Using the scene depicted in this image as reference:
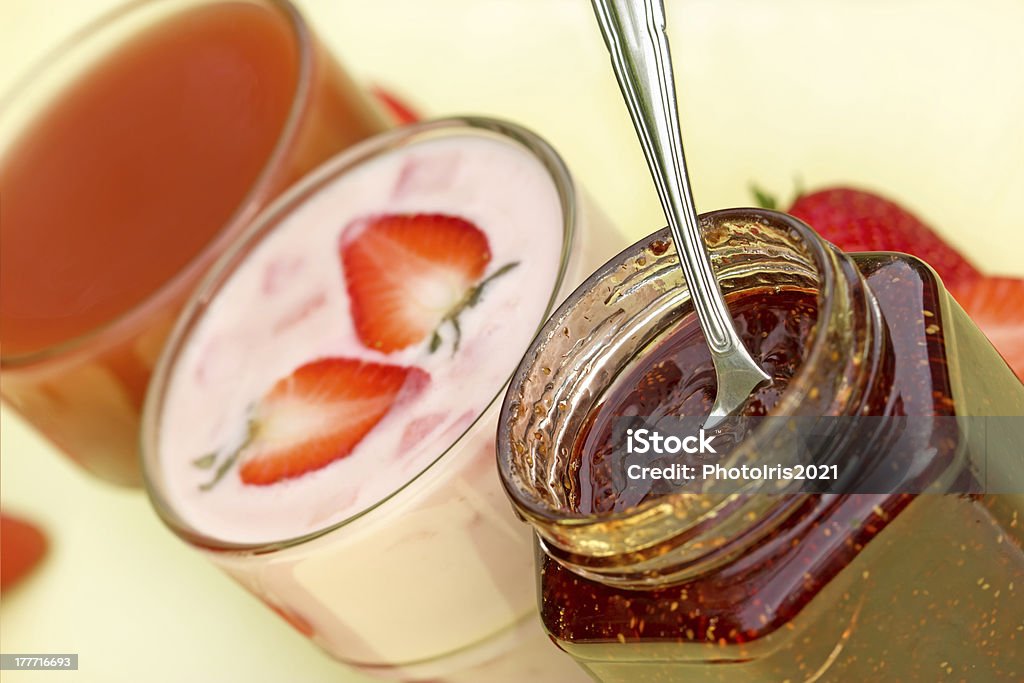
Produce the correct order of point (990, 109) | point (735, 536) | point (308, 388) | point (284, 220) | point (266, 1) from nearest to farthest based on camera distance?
point (735, 536)
point (308, 388)
point (284, 220)
point (990, 109)
point (266, 1)

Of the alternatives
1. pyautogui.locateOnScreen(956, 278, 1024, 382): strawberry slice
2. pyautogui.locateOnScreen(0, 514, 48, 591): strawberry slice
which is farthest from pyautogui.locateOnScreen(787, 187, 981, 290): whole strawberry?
pyautogui.locateOnScreen(0, 514, 48, 591): strawberry slice

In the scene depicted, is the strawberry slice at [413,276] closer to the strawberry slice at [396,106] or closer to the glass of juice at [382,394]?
the glass of juice at [382,394]

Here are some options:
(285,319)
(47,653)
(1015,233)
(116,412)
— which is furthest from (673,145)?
(47,653)

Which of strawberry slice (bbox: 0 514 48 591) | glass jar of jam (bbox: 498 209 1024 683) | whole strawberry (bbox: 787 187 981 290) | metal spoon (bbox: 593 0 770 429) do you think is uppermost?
metal spoon (bbox: 593 0 770 429)

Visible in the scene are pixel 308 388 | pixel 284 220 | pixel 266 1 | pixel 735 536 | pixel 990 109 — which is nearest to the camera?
pixel 735 536

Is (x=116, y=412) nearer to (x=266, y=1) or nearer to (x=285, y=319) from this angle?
(x=285, y=319)

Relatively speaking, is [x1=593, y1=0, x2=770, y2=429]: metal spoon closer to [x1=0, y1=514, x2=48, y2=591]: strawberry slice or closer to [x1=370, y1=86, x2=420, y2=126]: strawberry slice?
[x1=370, y1=86, x2=420, y2=126]: strawberry slice

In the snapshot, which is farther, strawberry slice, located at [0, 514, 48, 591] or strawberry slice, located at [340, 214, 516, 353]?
strawberry slice, located at [0, 514, 48, 591]

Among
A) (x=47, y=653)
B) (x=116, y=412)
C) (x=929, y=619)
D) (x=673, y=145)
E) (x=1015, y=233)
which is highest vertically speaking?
(x=673, y=145)
